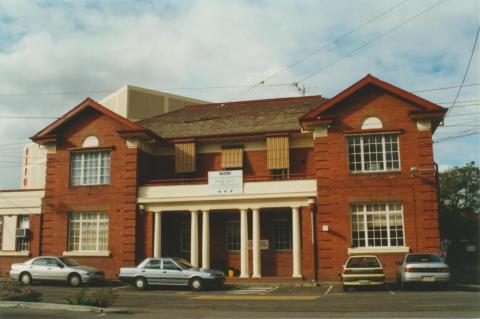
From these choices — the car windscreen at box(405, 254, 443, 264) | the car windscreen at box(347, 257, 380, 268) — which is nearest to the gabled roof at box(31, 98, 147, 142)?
the car windscreen at box(347, 257, 380, 268)

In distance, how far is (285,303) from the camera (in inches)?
701

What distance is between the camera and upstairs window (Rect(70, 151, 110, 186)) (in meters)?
30.2

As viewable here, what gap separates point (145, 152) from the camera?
30.9 metres

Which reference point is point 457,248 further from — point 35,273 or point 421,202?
point 35,273

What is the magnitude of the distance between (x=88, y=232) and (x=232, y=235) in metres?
7.89

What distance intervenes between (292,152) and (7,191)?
16.6 m

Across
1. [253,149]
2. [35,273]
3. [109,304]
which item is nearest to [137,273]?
[35,273]

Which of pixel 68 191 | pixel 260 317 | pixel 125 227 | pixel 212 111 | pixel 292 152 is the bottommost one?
pixel 260 317

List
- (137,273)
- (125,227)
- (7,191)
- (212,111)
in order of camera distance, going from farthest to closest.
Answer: (212,111) < (7,191) < (125,227) < (137,273)

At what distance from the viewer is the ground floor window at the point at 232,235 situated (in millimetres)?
30188

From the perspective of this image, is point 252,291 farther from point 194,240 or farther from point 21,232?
point 21,232

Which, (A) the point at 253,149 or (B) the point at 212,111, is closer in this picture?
(A) the point at 253,149

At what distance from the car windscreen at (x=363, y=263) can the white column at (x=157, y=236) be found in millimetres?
11037

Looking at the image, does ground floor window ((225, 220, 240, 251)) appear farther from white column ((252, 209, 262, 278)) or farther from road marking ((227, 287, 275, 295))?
road marking ((227, 287, 275, 295))
